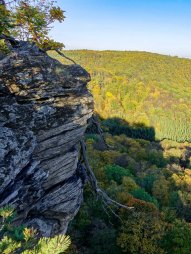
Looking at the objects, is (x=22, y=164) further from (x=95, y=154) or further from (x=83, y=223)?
(x=95, y=154)

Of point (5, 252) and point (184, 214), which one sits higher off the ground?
point (5, 252)

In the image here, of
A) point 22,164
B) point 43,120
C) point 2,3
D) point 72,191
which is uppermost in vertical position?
point 2,3

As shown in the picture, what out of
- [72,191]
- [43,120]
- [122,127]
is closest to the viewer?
[43,120]

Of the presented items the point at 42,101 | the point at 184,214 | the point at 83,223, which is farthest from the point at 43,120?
the point at 184,214

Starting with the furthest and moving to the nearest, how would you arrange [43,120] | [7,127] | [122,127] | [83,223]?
[122,127] → [83,223] → [43,120] → [7,127]

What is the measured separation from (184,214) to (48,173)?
161 ft

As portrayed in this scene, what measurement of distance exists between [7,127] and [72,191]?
5271 mm

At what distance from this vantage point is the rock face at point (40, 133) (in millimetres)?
10430

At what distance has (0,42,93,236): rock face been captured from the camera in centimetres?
1043

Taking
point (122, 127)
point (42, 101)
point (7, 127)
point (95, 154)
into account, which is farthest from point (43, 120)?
point (122, 127)

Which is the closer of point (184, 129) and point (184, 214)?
point (184, 214)

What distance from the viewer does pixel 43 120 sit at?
1175 cm

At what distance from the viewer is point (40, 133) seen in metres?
11.9

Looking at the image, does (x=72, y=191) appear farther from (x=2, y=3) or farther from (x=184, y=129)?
(x=184, y=129)
